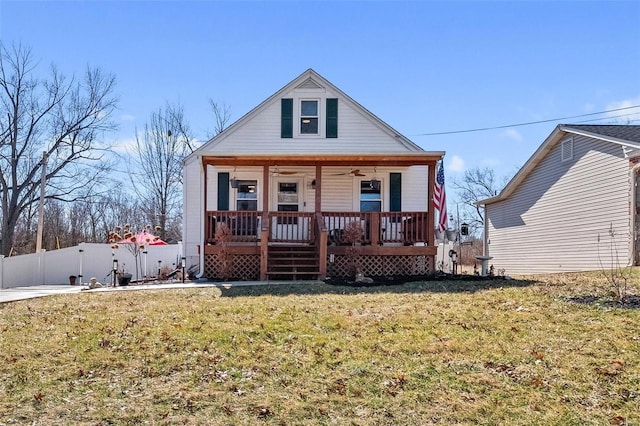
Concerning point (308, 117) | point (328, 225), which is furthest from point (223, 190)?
point (328, 225)

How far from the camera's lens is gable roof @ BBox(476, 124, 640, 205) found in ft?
43.1

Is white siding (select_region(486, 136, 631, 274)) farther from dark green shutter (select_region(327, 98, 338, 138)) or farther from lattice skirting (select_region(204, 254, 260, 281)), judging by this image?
lattice skirting (select_region(204, 254, 260, 281))

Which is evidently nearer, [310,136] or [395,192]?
[395,192]

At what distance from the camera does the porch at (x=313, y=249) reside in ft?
39.8

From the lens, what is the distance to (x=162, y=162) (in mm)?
30141

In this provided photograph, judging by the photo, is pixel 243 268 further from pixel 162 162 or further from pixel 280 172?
pixel 162 162

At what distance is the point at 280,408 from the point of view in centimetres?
377

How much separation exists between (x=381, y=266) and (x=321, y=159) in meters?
3.27

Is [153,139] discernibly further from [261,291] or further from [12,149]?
[261,291]

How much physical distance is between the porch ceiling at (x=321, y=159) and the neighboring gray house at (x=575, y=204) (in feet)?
17.0

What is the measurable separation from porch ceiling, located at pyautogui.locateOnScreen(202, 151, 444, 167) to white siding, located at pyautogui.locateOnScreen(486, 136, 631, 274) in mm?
5498

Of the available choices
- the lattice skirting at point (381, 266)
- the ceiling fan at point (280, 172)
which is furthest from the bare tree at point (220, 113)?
the lattice skirting at point (381, 266)

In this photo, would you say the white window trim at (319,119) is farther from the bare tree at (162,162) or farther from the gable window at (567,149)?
the bare tree at (162,162)

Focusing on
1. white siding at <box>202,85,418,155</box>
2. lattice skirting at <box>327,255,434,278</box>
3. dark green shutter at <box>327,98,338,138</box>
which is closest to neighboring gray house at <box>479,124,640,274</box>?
lattice skirting at <box>327,255,434,278</box>
